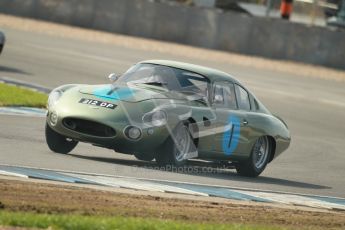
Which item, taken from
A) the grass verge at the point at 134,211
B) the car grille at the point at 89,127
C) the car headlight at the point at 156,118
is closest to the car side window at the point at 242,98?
the car headlight at the point at 156,118

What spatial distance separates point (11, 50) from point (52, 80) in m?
5.31

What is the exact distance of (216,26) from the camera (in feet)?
112

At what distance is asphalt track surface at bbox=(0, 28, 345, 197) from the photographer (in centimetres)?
1220

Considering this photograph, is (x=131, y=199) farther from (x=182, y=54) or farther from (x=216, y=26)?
(x=216, y=26)

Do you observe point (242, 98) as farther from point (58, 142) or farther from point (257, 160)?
point (58, 142)

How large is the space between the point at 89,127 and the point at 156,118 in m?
0.75

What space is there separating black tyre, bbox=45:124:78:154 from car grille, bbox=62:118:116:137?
490 mm

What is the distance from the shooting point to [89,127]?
11.9 metres

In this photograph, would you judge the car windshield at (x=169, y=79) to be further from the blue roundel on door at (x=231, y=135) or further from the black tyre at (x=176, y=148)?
the black tyre at (x=176, y=148)

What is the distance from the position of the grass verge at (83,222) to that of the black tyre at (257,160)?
4.88 m

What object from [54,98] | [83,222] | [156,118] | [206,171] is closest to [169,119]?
[156,118]

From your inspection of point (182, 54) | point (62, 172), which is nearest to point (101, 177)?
point (62, 172)

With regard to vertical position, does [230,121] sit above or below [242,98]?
below

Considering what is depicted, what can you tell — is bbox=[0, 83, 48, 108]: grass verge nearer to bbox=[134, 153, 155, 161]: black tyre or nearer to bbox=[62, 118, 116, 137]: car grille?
bbox=[134, 153, 155, 161]: black tyre
